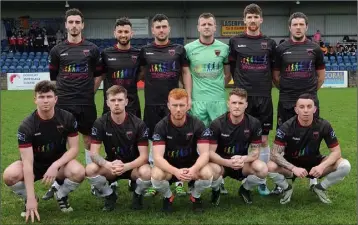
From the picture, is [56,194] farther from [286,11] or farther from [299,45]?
[286,11]

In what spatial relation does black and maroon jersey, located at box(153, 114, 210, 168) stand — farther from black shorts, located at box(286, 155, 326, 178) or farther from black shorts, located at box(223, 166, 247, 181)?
black shorts, located at box(286, 155, 326, 178)

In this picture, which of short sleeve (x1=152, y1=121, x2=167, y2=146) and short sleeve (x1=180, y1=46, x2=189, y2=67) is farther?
short sleeve (x1=180, y1=46, x2=189, y2=67)

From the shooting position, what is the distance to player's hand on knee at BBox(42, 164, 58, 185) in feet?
13.6

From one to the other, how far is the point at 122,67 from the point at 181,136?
120 centimetres

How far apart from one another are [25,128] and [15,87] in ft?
60.4

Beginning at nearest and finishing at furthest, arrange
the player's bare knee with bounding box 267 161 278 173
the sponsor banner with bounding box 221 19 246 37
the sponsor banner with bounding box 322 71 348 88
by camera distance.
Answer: the player's bare knee with bounding box 267 161 278 173 → the sponsor banner with bounding box 322 71 348 88 → the sponsor banner with bounding box 221 19 246 37

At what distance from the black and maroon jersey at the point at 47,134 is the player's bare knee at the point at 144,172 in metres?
0.68

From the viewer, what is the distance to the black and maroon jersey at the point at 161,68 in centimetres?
507

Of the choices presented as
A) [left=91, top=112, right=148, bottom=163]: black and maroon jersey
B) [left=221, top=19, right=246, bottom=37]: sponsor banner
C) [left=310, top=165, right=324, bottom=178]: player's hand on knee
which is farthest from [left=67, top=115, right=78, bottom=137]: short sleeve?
[left=221, top=19, right=246, bottom=37]: sponsor banner

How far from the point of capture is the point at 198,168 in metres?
4.15

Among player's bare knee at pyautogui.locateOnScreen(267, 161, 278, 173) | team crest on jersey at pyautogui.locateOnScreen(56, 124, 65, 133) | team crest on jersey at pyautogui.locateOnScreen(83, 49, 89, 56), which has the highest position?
team crest on jersey at pyautogui.locateOnScreen(83, 49, 89, 56)

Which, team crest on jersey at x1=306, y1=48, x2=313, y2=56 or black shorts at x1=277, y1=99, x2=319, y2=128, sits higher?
team crest on jersey at x1=306, y1=48, x2=313, y2=56

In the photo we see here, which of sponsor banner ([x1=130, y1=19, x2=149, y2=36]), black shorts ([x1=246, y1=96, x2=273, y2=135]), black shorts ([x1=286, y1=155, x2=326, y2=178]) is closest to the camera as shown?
black shorts ([x1=286, y1=155, x2=326, y2=178])

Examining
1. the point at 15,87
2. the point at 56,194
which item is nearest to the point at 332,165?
the point at 56,194
